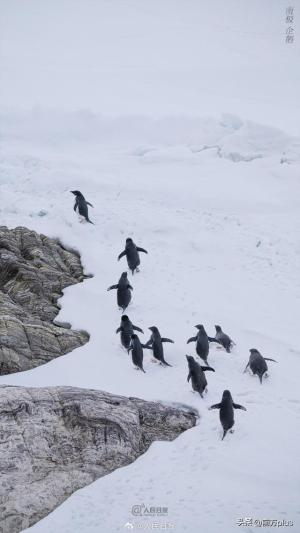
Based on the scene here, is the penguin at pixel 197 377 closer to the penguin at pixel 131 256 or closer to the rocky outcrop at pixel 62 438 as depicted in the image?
the rocky outcrop at pixel 62 438

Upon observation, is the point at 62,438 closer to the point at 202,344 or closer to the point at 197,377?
the point at 197,377

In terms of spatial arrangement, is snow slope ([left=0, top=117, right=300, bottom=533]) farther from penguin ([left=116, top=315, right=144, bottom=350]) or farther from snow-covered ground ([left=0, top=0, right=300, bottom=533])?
penguin ([left=116, top=315, right=144, bottom=350])

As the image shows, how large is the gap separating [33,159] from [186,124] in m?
14.6

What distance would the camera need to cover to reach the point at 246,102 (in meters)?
60.0

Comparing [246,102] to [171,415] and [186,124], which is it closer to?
[186,124]

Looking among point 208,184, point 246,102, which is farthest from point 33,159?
point 246,102

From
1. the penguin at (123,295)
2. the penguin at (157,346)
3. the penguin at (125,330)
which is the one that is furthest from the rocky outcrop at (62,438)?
the penguin at (123,295)

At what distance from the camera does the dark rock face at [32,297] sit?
488 inches

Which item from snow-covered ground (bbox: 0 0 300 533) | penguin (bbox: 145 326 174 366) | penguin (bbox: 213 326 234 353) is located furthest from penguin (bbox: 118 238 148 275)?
penguin (bbox: 213 326 234 353)

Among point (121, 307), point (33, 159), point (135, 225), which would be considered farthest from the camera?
point (33, 159)

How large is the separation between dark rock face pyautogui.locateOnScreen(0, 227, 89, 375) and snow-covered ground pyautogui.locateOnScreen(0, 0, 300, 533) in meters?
0.37

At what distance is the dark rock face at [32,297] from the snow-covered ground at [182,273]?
0.37m

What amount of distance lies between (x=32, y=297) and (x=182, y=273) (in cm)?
562

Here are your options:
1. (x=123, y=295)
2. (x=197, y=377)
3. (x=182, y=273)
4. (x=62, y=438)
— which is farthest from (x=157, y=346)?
(x=182, y=273)
